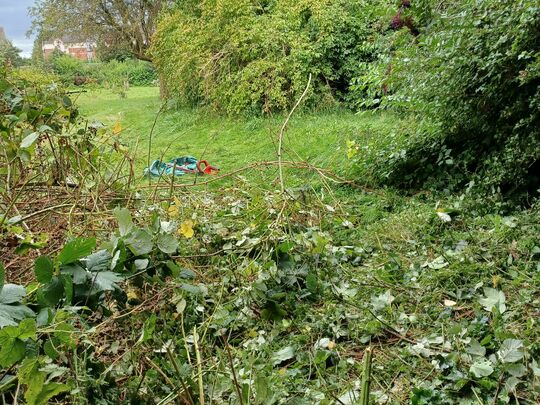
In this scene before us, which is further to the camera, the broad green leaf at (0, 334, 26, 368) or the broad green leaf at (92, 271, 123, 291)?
the broad green leaf at (92, 271, 123, 291)

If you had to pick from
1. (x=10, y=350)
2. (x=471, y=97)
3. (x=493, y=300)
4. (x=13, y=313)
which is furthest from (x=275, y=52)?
(x=10, y=350)

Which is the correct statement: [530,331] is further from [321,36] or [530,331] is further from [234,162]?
[321,36]

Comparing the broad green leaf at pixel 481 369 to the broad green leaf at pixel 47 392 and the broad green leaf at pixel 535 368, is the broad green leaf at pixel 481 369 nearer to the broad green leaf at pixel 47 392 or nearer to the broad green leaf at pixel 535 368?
the broad green leaf at pixel 535 368

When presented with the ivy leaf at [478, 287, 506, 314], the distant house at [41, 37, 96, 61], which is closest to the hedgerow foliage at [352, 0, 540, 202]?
the ivy leaf at [478, 287, 506, 314]

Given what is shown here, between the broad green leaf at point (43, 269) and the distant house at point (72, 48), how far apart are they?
19.4m

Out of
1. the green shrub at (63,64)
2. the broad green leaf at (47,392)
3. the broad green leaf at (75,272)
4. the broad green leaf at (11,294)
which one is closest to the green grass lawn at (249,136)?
the broad green leaf at (75,272)

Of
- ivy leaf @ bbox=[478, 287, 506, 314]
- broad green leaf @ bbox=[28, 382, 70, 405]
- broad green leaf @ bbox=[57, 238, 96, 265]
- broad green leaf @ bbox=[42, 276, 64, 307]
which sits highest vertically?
broad green leaf @ bbox=[57, 238, 96, 265]

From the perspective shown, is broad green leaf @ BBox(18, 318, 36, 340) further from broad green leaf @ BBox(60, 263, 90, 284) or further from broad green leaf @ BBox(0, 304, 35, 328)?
broad green leaf @ BBox(60, 263, 90, 284)

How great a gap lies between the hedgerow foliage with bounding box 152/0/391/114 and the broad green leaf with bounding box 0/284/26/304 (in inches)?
280

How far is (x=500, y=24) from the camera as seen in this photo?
3699 millimetres

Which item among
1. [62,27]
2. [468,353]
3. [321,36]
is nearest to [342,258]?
[468,353]

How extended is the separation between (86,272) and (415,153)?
11.6 ft

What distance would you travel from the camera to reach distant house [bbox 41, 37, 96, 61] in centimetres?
1973

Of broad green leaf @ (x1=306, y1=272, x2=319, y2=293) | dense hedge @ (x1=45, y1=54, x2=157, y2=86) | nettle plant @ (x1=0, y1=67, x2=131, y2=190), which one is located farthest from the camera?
dense hedge @ (x1=45, y1=54, x2=157, y2=86)
